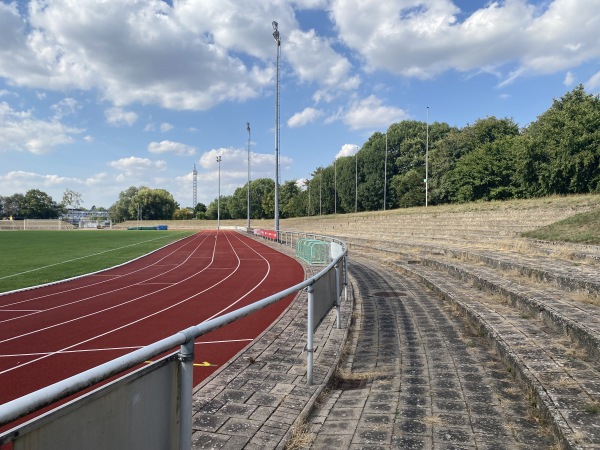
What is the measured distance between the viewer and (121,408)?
1.77 m

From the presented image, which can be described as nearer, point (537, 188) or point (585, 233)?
point (585, 233)

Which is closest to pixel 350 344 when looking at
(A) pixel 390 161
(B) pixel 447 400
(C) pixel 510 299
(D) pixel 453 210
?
(B) pixel 447 400

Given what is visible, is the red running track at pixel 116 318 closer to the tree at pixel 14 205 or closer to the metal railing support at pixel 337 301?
the metal railing support at pixel 337 301

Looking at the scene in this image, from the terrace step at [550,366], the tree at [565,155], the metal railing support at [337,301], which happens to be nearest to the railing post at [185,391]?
the terrace step at [550,366]

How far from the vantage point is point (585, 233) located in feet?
46.6

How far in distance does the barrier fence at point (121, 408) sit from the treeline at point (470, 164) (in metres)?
42.0

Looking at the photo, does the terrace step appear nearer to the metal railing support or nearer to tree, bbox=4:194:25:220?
the metal railing support

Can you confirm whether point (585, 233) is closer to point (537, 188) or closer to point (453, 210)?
point (453, 210)

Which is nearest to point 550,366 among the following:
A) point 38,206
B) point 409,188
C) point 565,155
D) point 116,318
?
point 116,318

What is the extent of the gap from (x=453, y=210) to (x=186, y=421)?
3178cm

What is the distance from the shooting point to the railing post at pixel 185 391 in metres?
2.14

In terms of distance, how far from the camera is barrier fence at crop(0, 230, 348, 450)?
136cm

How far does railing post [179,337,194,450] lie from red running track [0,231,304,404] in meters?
3.04

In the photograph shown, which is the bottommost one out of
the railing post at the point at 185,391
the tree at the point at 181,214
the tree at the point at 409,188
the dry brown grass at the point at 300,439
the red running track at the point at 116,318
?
the red running track at the point at 116,318
